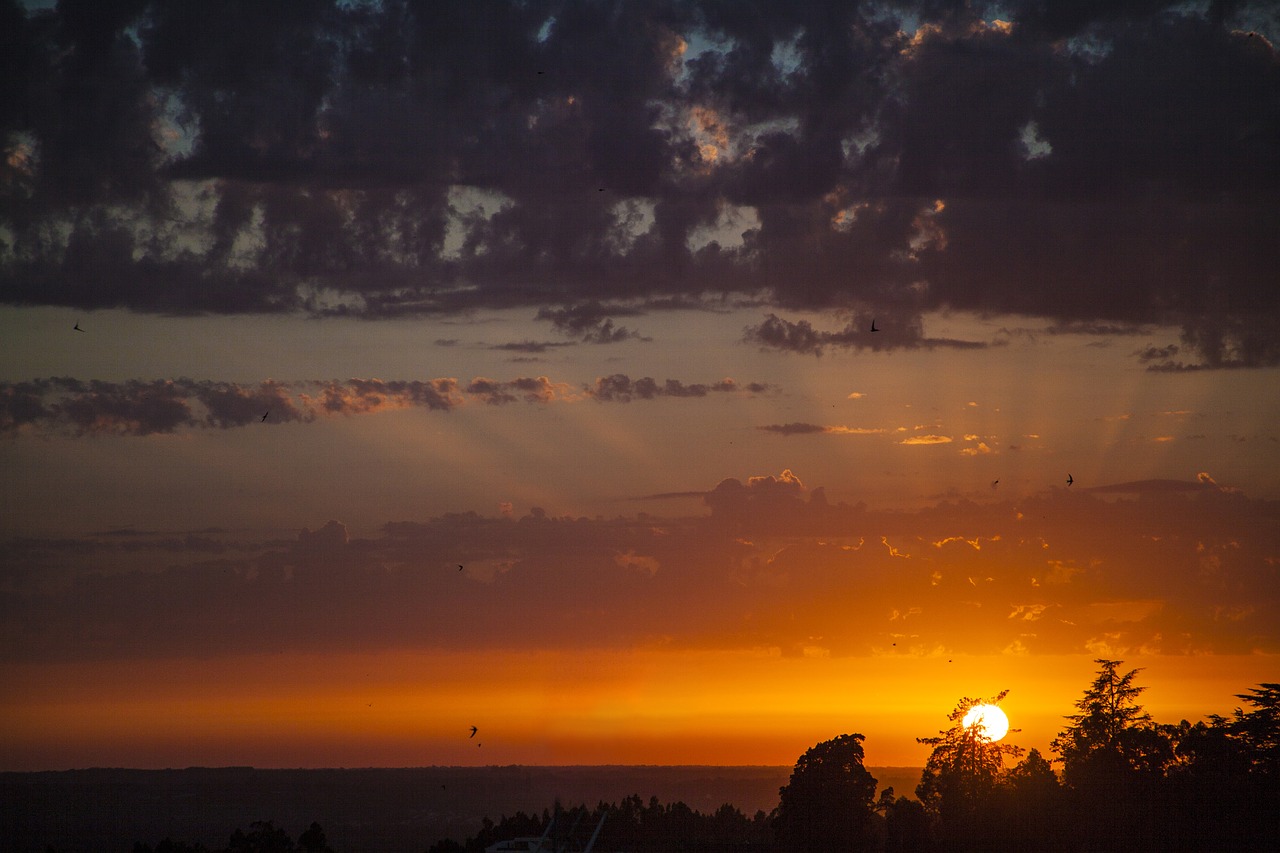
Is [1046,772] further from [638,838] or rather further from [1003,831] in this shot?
[638,838]

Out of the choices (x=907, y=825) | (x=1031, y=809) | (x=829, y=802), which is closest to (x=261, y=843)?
(x=829, y=802)

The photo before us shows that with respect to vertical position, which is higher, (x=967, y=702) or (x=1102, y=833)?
(x=967, y=702)

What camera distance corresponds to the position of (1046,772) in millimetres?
123938

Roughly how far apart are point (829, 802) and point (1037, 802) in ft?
57.6

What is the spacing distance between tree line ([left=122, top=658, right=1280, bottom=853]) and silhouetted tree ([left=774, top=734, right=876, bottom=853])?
10 cm

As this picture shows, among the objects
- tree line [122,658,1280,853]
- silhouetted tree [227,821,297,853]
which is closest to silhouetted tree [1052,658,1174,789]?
tree line [122,658,1280,853]

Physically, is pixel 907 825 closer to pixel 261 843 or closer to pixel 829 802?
pixel 829 802

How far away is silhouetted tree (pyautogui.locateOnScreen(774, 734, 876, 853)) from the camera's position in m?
118

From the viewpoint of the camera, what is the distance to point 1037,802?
114250 millimetres

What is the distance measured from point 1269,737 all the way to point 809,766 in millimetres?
39326

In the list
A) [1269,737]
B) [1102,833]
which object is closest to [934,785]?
[1102,833]

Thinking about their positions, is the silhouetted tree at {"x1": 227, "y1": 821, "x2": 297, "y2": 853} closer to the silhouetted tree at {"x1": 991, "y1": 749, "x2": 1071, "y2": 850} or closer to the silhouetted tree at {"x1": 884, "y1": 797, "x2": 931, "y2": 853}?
the silhouetted tree at {"x1": 884, "y1": 797, "x2": 931, "y2": 853}

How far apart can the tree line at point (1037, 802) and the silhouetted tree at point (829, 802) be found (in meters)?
0.10

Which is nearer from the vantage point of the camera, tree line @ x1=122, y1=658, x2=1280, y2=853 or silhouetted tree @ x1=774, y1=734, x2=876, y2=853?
tree line @ x1=122, y1=658, x2=1280, y2=853
